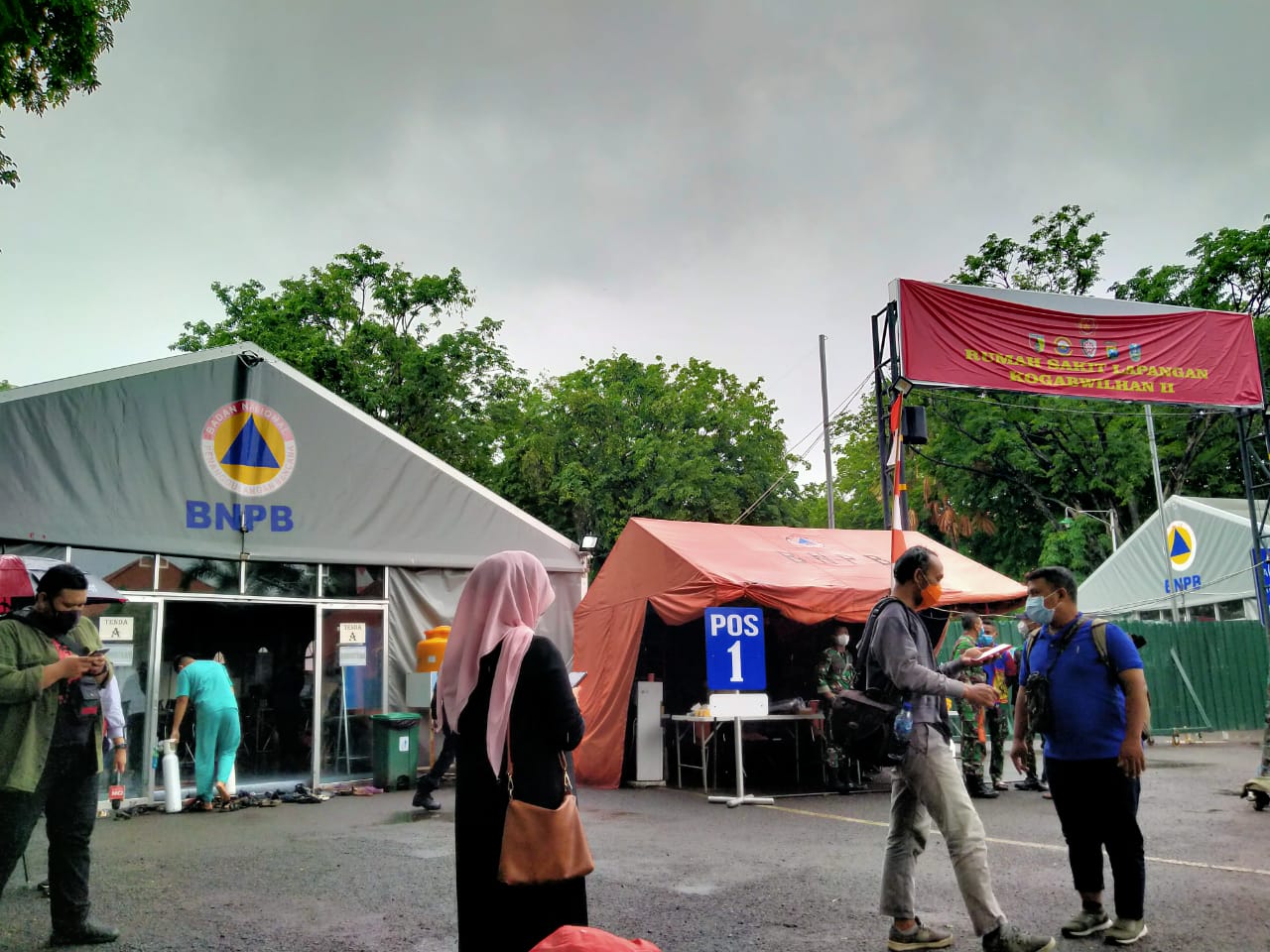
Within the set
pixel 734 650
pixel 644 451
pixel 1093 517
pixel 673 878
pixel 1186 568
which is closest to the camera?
pixel 673 878

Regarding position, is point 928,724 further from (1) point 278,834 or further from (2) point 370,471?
(2) point 370,471

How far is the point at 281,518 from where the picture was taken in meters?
12.4

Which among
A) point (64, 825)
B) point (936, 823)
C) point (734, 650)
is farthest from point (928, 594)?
point (734, 650)

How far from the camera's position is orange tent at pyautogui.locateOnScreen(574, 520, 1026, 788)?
36.4ft

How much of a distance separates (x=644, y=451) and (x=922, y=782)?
101ft

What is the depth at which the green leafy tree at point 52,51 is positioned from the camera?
325 inches

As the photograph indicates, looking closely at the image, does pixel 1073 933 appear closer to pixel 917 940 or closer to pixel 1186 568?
pixel 917 940

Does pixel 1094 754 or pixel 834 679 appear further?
pixel 834 679

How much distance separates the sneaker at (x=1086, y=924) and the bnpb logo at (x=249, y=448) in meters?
10.4

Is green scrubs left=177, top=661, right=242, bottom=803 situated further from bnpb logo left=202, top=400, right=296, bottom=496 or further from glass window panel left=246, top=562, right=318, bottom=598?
bnpb logo left=202, top=400, right=296, bottom=496

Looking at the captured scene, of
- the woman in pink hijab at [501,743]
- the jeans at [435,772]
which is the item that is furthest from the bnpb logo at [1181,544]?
the woman in pink hijab at [501,743]

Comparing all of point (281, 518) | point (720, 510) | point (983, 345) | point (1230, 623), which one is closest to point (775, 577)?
point (983, 345)

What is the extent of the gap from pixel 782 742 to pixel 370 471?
7.29m

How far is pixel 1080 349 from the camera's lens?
12.3 metres
